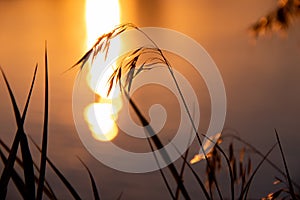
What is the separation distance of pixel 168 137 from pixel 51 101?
1.43 meters

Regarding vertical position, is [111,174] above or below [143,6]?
below

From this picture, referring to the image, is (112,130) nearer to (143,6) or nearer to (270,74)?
(270,74)

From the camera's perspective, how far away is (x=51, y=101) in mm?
4773

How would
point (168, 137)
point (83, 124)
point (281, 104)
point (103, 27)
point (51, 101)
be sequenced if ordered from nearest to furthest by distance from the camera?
point (168, 137) → point (83, 124) → point (281, 104) → point (51, 101) → point (103, 27)

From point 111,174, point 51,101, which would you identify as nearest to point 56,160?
point 111,174

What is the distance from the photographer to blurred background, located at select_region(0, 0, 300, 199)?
331cm

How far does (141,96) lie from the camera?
4.78 metres

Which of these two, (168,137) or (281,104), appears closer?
(168,137)

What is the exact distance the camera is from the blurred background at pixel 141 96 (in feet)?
10.8

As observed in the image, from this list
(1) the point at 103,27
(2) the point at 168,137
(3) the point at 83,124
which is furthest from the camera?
(1) the point at 103,27

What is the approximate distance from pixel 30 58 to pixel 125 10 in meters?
1.44

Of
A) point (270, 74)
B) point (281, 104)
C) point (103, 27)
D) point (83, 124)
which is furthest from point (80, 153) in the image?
point (103, 27)

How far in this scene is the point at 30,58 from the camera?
6074 millimetres

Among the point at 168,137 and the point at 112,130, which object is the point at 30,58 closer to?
the point at 112,130
